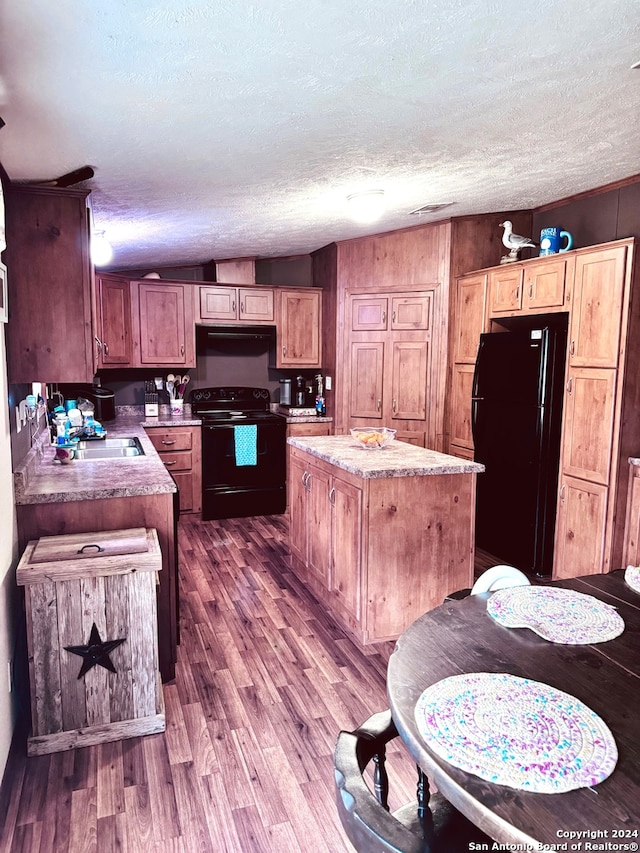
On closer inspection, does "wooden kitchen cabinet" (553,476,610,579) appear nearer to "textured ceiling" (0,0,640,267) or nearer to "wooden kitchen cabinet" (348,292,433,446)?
"wooden kitchen cabinet" (348,292,433,446)

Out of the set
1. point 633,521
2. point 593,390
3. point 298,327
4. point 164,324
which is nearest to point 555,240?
point 593,390

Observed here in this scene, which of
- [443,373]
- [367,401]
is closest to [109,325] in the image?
[367,401]

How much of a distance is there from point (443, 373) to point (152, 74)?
3.48 metres

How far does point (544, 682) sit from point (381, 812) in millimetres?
459

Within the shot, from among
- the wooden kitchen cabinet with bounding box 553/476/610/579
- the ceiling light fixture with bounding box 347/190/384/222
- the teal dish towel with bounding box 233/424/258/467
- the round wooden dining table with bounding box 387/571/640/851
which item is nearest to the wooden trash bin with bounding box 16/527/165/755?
the round wooden dining table with bounding box 387/571/640/851

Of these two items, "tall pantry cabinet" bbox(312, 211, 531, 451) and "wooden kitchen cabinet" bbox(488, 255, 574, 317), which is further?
"tall pantry cabinet" bbox(312, 211, 531, 451)

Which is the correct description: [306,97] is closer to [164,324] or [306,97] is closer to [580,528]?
[580,528]

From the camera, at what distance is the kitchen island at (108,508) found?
2.44 meters

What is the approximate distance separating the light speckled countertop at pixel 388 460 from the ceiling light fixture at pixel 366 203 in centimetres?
144

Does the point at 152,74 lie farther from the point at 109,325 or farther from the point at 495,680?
the point at 109,325

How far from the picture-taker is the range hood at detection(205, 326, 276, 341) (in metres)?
5.50

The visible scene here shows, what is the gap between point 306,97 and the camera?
194cm

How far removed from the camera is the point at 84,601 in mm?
2139

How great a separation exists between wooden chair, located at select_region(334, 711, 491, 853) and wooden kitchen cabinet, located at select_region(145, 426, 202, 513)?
13.2ft
